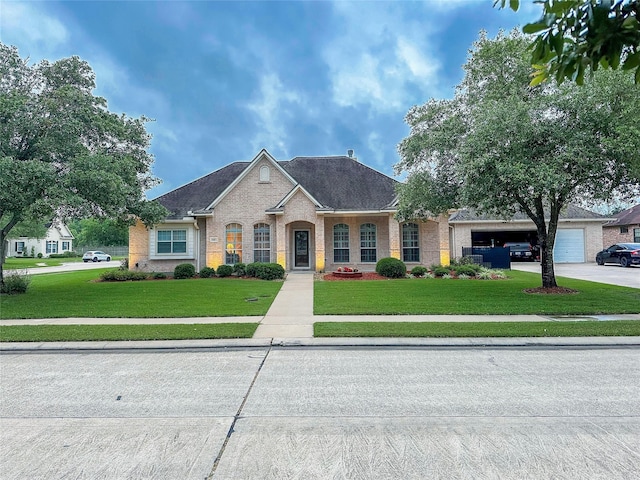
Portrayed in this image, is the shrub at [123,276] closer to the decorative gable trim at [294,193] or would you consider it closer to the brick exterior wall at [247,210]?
the brick exterior wall at [247,210]

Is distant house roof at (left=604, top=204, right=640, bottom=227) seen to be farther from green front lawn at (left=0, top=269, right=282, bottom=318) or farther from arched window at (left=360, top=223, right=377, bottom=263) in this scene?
green front lawn at (left=0, top=269, right=282, bottom=318)

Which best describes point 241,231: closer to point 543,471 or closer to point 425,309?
point 425,309

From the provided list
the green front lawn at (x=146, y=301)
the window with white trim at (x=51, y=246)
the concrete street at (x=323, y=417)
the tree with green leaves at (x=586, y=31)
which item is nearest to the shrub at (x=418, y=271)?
the green front lawn at (x=146, y=301)

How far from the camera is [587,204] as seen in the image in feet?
46.0

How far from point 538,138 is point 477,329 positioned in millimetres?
6708

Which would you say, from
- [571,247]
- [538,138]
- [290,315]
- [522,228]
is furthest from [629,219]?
[290,315]

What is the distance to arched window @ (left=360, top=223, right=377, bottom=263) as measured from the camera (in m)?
22.6

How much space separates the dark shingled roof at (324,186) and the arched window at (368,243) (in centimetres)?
140

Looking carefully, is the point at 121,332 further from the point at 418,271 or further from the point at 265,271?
the point at 418,271

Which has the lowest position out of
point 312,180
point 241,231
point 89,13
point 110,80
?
point 241,231

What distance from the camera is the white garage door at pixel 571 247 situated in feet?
98.0

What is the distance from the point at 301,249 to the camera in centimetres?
2281

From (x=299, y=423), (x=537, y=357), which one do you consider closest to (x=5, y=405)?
(x=299, y=423)

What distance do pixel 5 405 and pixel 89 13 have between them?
17.5 m
